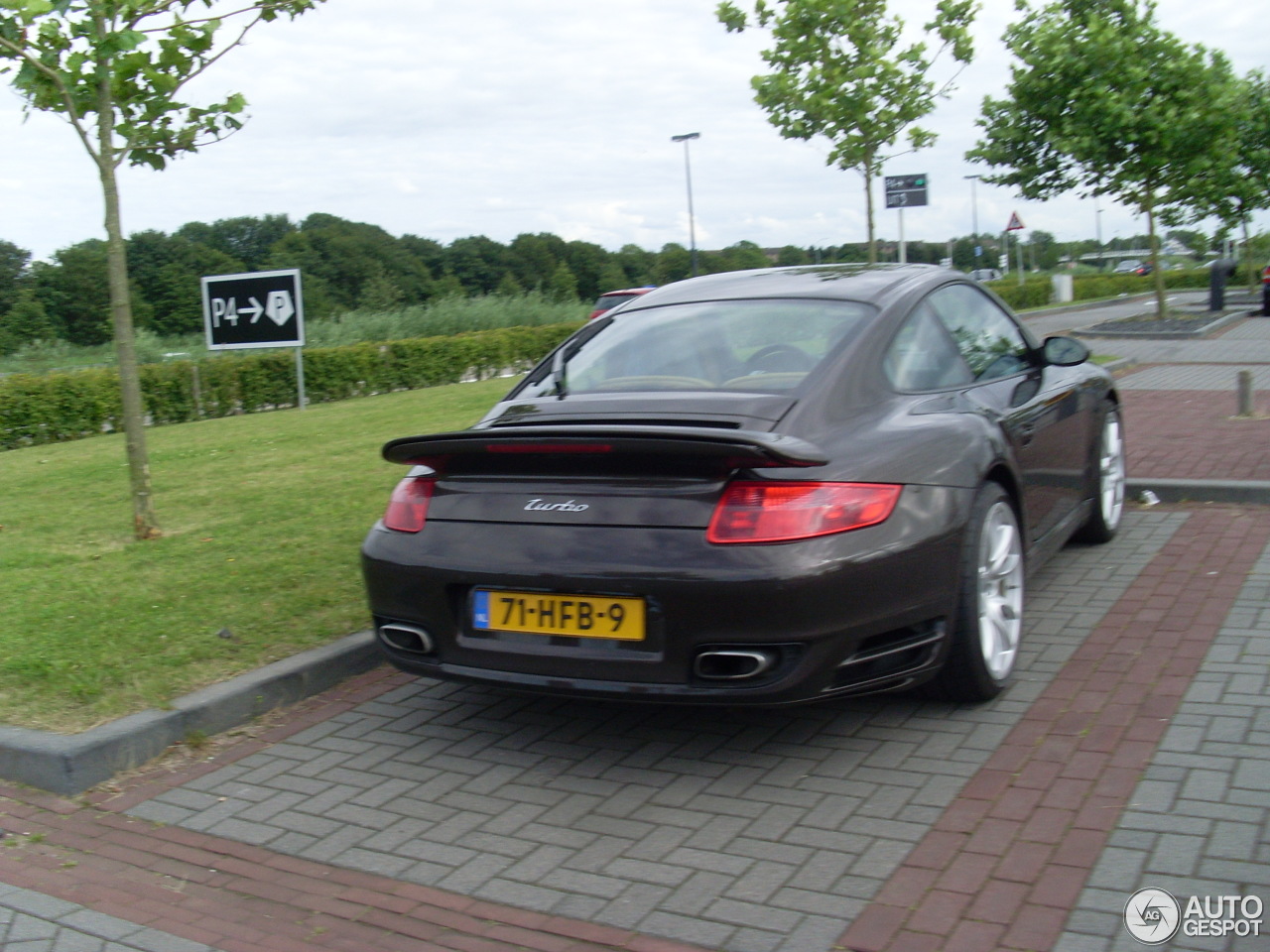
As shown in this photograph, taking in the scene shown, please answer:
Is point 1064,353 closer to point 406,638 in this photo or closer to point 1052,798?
point 1052,798

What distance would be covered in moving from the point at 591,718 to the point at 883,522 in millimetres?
1377

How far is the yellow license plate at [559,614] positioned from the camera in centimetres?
356

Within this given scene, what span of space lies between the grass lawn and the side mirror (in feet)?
10.9

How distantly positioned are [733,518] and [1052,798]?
1209 mm

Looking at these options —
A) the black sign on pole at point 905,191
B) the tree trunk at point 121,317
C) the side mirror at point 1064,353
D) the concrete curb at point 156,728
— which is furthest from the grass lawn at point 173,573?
the black sign on pole at point 905,191

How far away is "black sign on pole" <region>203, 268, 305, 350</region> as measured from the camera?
16.6m

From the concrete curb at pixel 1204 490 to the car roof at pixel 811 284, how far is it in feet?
9.88

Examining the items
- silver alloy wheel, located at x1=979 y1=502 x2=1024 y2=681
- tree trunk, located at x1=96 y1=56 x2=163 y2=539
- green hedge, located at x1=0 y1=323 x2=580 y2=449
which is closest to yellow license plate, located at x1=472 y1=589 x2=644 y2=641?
silver alloy wheel, located at x1=979 y1=502 x2=1024 y2=681

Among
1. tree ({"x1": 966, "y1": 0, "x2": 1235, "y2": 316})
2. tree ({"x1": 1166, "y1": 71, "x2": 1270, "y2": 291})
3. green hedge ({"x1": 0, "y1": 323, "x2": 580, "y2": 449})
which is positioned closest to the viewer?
green hedge ({"x1": 0, "y1": 323, "x2": 580, "y2": 449})

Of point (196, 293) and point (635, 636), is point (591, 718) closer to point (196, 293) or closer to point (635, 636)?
point (635, 636)

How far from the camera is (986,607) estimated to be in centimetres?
416

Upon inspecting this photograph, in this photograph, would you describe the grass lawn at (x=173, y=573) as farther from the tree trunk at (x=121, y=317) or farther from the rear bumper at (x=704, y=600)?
the rear bumper at (x=704, y=600)

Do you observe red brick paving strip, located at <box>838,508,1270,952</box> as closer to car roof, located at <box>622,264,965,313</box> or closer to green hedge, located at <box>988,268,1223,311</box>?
car roof, located at <box>622,264,965,313</box>

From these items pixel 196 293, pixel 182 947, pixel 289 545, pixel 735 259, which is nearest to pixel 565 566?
pixel 182 947
